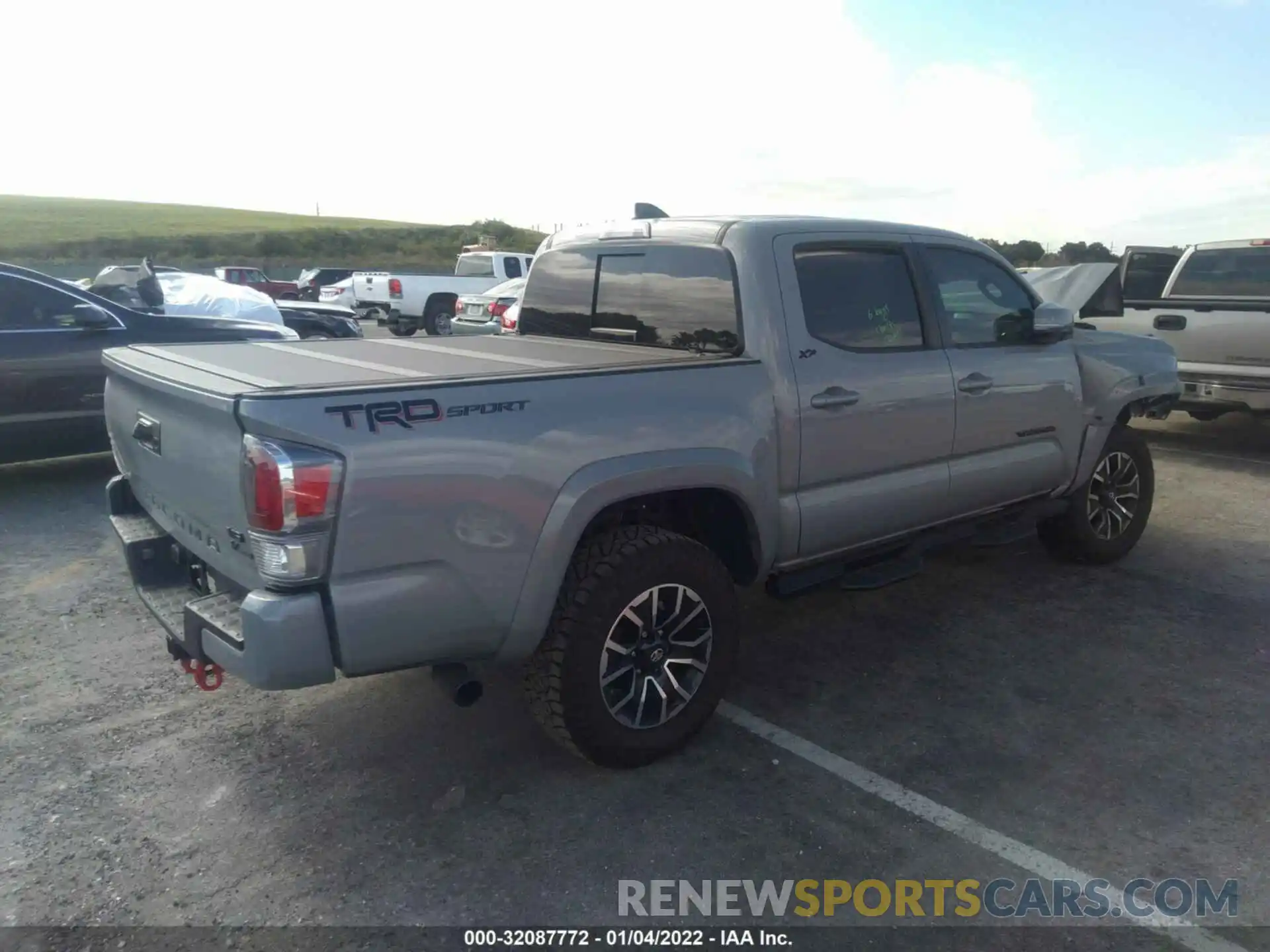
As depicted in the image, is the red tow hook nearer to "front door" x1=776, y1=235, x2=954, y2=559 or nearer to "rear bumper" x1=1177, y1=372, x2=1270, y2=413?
"front door" x1=776, y1=235, x2=954, y2=559

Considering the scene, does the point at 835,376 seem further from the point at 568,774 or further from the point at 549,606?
the point at 568,774

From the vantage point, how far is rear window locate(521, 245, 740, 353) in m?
3.95

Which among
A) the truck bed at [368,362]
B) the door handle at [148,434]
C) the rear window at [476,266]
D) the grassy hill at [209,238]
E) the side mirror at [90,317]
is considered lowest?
the grassy hill at [209,238]

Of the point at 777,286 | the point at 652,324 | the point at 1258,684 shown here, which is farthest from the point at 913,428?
the point at 1258,684

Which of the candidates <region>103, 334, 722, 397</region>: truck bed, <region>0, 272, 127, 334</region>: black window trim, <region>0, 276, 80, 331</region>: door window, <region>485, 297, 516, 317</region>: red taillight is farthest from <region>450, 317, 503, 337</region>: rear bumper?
<region>103, 334, 722, 397</region>: truck bed

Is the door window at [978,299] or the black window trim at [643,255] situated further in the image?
the door window at [978,299]

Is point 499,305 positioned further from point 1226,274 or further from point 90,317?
point 1226,274

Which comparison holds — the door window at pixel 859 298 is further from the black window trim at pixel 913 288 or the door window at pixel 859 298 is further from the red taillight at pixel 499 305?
the red taillight at pixel 499 305

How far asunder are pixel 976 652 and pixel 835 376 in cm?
162

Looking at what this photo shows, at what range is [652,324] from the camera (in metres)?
4.27

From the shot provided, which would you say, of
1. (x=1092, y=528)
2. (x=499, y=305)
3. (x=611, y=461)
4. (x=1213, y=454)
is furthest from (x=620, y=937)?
(x=499, y=305)

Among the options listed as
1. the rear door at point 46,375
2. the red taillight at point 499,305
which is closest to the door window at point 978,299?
the rear door at point 46,375

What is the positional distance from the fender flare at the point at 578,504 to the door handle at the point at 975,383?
1642mm

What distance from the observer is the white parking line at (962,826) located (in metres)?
2.73
